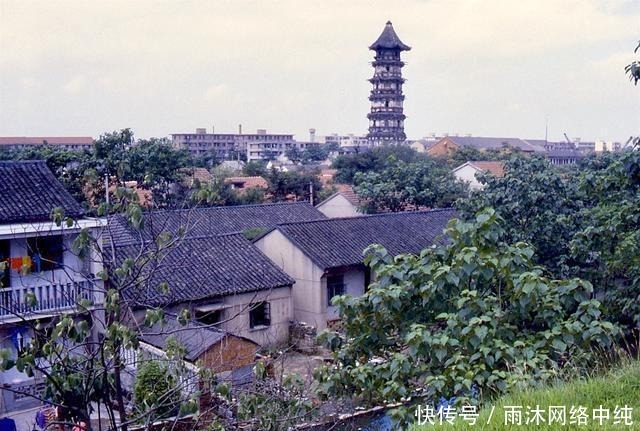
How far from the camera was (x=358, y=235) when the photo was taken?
1886 centimetres

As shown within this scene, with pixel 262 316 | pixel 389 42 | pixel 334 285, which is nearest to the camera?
pixel 262 316

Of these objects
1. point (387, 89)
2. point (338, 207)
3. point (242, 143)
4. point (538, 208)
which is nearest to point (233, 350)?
point (538, 208)

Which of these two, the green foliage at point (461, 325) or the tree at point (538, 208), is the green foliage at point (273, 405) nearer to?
the green foliage at point (461, 325)

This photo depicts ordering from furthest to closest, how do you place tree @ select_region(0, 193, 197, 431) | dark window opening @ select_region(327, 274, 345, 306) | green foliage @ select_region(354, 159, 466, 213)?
green foliage @ select_region(354, 159, 466, 213), dark window opening @ select_region(327, 274, 345, 306), tree @ select_region(0, 193, 197, 431)

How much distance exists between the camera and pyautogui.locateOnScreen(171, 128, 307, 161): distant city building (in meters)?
82.8

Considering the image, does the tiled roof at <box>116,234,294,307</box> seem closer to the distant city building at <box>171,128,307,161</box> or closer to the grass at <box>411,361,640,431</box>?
the grass at <box>411,361,640,431</box>

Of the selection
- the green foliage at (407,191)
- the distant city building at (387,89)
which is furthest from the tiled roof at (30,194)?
the distant city building at (387,89)

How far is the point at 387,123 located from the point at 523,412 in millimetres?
53640

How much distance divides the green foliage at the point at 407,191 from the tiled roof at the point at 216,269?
969cm

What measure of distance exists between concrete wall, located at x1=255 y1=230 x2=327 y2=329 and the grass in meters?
12.0

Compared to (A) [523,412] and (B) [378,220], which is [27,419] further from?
(B) [378,220]

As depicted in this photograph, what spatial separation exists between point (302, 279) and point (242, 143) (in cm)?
7356

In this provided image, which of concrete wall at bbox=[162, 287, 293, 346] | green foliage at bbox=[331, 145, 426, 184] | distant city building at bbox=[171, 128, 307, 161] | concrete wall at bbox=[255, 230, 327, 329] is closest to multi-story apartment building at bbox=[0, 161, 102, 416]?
concrete wall at bbox=[162, 287, 293, 346]

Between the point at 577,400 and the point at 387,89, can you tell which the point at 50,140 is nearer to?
the point at 387,89
